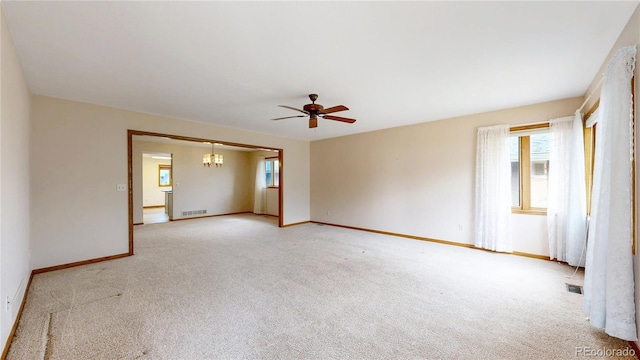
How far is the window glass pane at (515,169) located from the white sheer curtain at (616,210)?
8.07ft

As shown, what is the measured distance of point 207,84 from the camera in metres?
3.04

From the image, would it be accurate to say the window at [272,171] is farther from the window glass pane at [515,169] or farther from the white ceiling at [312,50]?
the window glass pane at [515,169]

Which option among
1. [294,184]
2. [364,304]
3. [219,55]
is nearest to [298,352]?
[364,304]

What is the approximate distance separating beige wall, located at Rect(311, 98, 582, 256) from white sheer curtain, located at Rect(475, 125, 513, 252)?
0.16 meters

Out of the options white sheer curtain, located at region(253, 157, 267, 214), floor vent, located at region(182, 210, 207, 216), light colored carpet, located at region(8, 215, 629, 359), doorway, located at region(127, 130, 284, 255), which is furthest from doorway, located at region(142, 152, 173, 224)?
light colored carpet, located at region(8, 215, 629, 359)

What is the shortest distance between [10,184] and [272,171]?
22.5 ft

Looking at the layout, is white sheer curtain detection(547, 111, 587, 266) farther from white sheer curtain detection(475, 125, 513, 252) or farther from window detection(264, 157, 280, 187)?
window detection(264, 157, 280, 187)

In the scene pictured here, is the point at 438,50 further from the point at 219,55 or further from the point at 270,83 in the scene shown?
the point at 219,55

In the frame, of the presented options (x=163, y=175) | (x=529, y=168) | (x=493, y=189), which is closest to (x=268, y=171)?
(x=163, y=175)

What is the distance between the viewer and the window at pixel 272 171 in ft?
28.7

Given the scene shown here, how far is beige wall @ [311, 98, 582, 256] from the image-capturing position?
4.04 m

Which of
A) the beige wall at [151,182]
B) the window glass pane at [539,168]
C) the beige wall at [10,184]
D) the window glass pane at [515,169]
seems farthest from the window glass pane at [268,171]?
the window glass pane at [539,168]

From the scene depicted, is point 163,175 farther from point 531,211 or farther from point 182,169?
point 531,211

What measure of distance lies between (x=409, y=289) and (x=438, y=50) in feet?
8.31
